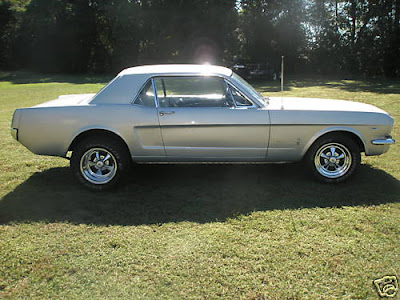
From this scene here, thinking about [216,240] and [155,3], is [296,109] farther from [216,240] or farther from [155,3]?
[155,3]

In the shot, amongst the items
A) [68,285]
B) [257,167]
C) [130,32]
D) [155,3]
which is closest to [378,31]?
[155,3]

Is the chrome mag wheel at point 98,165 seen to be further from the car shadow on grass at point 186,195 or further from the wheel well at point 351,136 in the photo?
the wheel well at point 351,136

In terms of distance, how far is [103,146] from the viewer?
15.3 feet

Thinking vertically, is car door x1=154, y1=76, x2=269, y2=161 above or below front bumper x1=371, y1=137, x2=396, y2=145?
above

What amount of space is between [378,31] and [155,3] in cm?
1677

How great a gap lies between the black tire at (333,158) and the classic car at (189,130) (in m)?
0.01

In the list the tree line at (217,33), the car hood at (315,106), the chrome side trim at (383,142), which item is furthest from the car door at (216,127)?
the tree line at (217,33)

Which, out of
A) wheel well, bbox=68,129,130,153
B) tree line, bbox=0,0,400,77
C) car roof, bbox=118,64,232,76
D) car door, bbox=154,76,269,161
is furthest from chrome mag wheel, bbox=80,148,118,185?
tree line, bbox=0,0,400,77

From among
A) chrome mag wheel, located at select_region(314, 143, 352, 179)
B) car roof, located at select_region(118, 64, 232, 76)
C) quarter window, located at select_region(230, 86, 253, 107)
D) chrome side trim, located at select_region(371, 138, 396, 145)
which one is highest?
car roof, located at select_region(118, 64, 232, 76)

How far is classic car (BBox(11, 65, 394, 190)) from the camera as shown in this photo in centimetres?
466

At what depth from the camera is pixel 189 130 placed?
4.67 metres

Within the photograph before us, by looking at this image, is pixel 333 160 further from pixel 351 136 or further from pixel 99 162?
pixel 99 162

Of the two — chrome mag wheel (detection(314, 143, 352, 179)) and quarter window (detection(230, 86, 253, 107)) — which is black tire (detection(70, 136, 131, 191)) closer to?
quarter window (detection(230, 86, 253, 107))

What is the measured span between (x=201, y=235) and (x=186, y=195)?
106 cm
